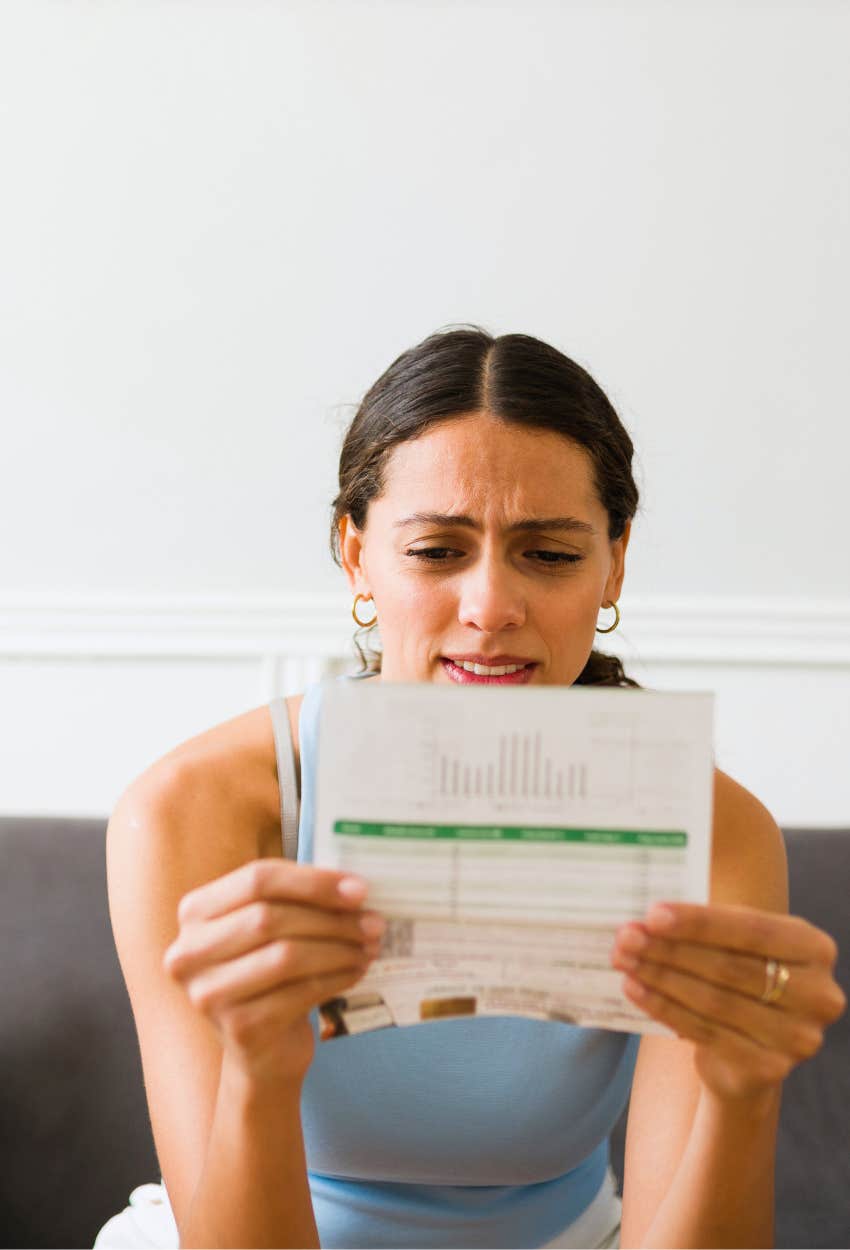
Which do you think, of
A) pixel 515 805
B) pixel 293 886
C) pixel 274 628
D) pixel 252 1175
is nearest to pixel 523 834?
pixel 515 805

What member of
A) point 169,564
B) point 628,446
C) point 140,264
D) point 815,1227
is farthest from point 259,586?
point 815,1227

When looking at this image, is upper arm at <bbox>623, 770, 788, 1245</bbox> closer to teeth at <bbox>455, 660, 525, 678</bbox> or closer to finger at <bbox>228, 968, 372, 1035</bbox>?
teeth at <bbox>455, 660, 525, 678</bbox>

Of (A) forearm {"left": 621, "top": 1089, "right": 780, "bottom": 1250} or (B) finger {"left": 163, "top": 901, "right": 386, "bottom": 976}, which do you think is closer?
(B) finger {"left": 163, "top": 901, "right": 386, "bottom": 976}

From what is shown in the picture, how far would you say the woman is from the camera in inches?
43.3

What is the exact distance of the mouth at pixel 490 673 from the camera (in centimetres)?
118

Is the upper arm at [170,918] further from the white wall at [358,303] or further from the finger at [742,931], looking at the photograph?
the white wall at [358,303]

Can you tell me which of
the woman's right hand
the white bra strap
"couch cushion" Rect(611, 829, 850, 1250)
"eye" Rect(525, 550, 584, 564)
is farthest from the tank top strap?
"couch cushion" Rect(611, 829, 850, 1250)

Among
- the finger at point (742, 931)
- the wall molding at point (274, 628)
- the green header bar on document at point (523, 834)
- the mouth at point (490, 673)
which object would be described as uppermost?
the wall molding at point (274, 628)

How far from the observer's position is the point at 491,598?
116 centimetres

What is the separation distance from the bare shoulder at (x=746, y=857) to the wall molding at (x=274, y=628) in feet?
2.48

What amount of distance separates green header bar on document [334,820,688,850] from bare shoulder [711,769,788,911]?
0.48 m

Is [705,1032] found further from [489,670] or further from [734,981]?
[489,670]

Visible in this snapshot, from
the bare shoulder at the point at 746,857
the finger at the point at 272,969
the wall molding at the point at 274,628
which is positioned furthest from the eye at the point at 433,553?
the wall molding at the point at 274,628

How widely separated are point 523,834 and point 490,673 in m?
0.41
